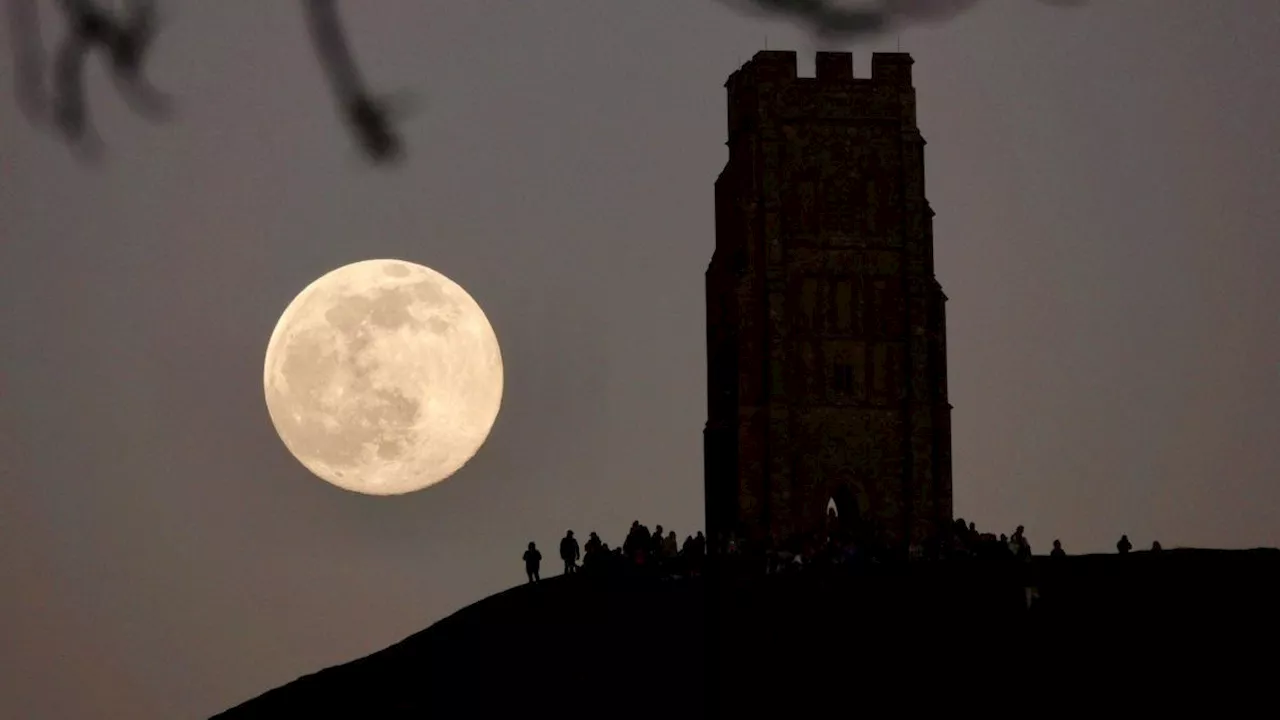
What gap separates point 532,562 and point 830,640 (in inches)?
374

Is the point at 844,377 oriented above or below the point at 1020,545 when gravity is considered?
above

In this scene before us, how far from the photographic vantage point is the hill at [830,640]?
1364 inches


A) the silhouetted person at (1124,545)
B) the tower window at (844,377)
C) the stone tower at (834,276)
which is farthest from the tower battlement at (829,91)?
the silhouetted person at (1124,545)

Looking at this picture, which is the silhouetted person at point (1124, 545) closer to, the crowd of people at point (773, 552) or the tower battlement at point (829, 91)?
the crowd of people at point (773, 552)

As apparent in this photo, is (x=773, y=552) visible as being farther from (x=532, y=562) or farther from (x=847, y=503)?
(x=847, y=503)

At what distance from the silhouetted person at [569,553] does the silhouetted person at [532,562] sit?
0.56 metres

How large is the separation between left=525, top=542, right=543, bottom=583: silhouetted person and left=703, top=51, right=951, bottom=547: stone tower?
21.3 meters

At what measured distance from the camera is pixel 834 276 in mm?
67062

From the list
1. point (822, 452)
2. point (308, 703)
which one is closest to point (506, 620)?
point (308, 703)

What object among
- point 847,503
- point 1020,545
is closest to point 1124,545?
point 1020,545

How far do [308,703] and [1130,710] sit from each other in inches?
702

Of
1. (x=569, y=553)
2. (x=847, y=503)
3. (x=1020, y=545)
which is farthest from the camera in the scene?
(x=847, y=503)

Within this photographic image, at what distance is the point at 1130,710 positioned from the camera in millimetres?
32250

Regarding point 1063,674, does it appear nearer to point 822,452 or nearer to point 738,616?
point 738,616
